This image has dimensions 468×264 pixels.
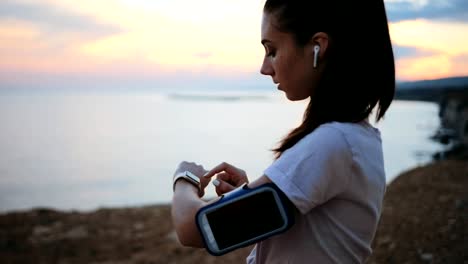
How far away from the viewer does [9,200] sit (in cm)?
1582

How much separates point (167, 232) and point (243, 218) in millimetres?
6725

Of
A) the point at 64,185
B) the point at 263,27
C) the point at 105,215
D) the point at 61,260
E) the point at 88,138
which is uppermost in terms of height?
the point at 263,27

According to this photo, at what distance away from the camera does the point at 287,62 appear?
1.34 meters

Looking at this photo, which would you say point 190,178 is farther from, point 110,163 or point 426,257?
point 110,163

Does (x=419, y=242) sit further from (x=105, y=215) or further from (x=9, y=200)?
(x=9, y=200)

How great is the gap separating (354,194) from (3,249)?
7.59 m

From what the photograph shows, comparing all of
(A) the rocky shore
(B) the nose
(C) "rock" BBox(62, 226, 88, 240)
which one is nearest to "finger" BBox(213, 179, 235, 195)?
(B) the nose

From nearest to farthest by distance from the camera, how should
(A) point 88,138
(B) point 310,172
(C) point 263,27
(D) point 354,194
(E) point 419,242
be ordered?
1. (B) point 310,172
2. (D) point 354,194
3. (C) point 263,27
4. (E) point 419,242
5. (A) point 88,138

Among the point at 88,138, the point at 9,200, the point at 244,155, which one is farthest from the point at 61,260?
the point at 88,138

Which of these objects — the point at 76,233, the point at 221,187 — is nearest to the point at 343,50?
the point at 221,187

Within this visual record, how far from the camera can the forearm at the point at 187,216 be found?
124 cm

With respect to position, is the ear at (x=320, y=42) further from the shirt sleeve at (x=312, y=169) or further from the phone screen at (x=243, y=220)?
the phone screen at (x=243, y=220)

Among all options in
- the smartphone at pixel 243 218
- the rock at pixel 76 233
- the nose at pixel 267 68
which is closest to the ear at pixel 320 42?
the nose at pixel 267 68

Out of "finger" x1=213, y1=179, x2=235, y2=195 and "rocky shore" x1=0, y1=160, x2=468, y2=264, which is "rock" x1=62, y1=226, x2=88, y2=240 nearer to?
"rocky shore" x1=0, y1=160, x2=468, y2=264
